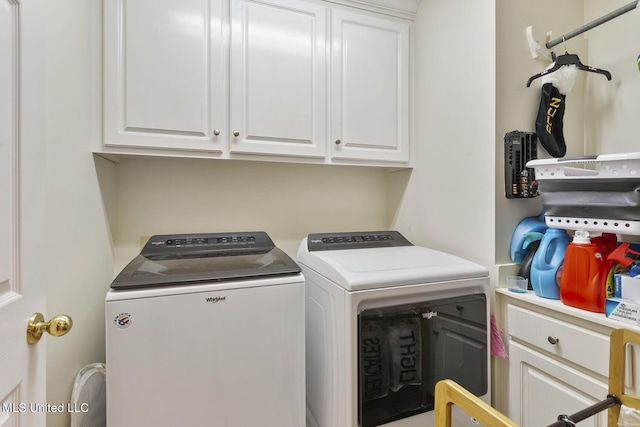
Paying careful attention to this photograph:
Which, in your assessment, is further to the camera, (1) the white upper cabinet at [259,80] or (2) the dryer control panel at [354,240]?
(2) the dryer control panel at [354,240]

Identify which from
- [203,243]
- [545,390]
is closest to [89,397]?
[203,243]

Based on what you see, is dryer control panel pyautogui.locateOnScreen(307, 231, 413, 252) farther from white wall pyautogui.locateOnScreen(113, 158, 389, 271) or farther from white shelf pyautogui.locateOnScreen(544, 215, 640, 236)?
white shelf pyautogui.locateOnScreen(544, 215, 640, 236)

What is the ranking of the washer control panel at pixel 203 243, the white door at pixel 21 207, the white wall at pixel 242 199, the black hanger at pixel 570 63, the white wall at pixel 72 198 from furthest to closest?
the white wall at pixel 242 199 → the washer control panel at pixel 203 243 → the black hanger at pixel 570 63 → the white wall at pixel 72 198 → the white door at pixel 21 207

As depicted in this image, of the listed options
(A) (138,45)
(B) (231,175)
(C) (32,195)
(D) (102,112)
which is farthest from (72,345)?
(A) (138,45)

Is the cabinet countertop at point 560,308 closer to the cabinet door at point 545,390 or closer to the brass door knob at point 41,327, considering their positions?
the cabinet door at point 545,390

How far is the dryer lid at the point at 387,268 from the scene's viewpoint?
46.6 inches

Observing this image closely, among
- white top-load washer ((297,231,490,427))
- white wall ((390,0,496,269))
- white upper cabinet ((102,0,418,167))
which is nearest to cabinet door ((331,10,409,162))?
white upper cabinet ((102,0,418,167))

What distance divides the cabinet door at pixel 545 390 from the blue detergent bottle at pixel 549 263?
264mm

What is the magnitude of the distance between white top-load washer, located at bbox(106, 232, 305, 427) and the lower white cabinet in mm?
928

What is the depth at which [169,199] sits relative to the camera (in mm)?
1740

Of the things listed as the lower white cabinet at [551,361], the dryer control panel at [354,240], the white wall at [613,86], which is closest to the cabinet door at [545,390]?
the lower white cabinet at [551,361]

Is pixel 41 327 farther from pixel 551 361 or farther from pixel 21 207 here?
pixel 551 361

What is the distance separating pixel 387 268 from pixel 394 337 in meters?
0.27

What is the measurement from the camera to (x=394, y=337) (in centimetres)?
121
